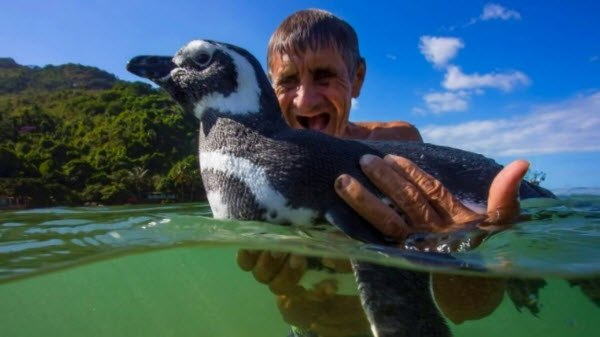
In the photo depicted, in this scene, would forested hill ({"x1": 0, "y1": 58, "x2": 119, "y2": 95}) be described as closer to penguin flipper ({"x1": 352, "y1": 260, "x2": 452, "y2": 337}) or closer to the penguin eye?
the penguin eye

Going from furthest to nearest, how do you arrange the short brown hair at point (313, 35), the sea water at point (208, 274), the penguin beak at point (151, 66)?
the short brown hair at point (313, 35)
the penguin beak at point (151, 66)
the sea water at point (208, 274)

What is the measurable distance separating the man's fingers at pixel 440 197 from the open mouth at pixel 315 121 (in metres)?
1.75

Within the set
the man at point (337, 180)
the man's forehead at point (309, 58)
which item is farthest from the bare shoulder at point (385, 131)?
the man's forehead at point (309, 58)

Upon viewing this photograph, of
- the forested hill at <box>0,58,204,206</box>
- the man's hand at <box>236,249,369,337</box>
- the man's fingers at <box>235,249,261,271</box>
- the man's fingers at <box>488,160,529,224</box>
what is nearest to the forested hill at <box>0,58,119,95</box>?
the forested hill at <box>0,58,204,206</box>

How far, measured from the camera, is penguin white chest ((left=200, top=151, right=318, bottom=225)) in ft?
7.22

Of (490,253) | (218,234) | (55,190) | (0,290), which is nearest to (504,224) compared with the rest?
(490,253)

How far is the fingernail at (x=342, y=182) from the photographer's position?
2.19m

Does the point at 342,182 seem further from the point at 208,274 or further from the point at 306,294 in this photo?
the point at 208,274

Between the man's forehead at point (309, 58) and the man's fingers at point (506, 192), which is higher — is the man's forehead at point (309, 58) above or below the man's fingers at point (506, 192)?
above

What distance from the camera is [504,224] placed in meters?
2.55

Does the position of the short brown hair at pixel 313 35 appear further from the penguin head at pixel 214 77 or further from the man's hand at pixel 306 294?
the man's hand at pixel 306 294

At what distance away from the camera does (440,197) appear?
7.95 feet

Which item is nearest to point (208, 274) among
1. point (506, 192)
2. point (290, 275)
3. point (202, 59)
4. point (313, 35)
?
point (290, 275)

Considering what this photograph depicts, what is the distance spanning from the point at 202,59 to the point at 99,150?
4120 centimetres
